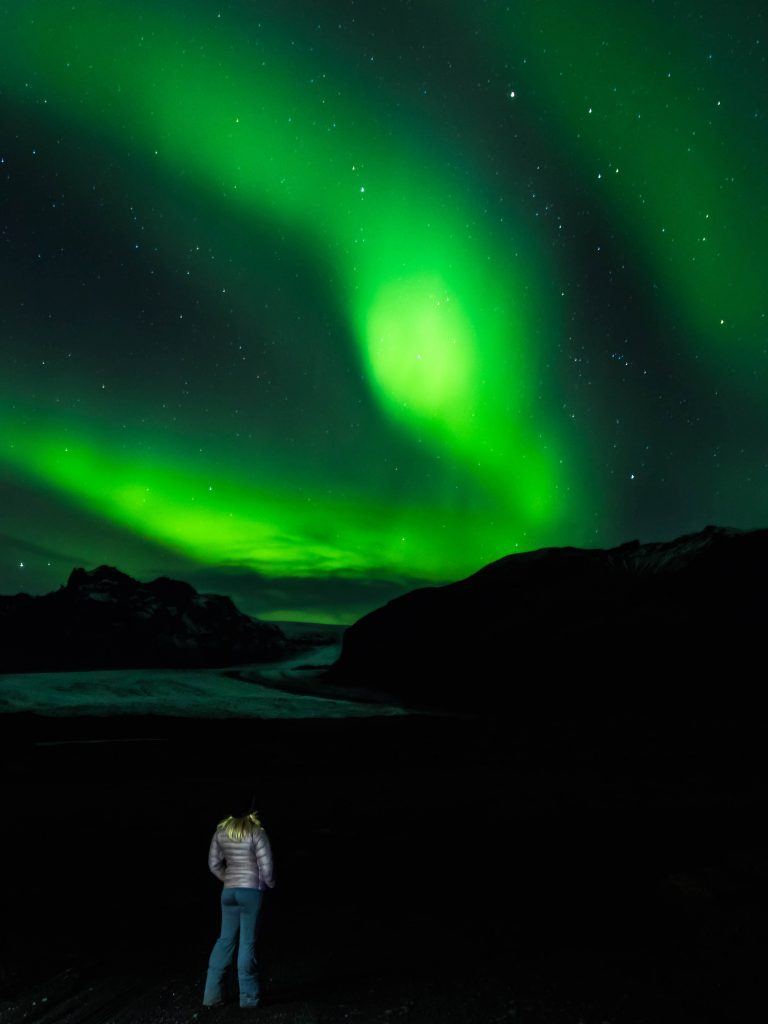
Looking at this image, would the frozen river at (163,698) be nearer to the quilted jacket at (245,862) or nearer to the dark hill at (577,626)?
the dark hill at (577,626)

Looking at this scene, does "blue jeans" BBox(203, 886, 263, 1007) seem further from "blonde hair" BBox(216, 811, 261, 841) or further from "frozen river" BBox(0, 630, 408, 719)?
"frozen river" BBox(0, 630, 408, 719)

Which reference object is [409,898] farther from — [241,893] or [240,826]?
[240,826]

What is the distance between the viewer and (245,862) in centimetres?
541

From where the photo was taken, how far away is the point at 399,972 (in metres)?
6.57

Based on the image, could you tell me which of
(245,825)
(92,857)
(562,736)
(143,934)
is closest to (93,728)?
(562,736)

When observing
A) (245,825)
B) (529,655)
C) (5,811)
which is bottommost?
(5,811)

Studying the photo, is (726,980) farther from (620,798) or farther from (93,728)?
(93,728)

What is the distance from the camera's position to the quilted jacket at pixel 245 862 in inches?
213

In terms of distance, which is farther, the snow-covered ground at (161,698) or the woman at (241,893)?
the snow-covered ground at (161,698)

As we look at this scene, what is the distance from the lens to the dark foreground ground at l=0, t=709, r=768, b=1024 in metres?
5.91

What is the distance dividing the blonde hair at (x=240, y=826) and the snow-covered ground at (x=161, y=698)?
59.3 metres

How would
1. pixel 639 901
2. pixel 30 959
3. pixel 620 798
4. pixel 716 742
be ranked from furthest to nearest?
pixel 716 742 < pixel 620 798 < pixel 639 901 < pixel 30 959

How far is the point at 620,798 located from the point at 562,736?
29.0 metres

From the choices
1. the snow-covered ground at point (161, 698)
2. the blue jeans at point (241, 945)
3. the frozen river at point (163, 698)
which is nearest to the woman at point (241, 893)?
the blue jeans at point (241, 945)
